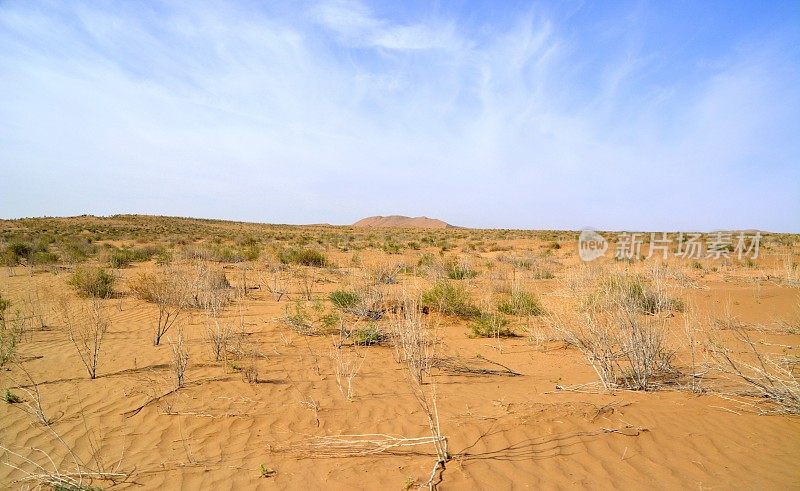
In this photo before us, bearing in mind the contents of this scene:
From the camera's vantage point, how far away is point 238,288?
1139 centimetres

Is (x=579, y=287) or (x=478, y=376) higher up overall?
(x=579, y=287)

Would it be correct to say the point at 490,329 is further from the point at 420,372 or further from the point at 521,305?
the point at 420,372

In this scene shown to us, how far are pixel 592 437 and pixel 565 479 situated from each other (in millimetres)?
699

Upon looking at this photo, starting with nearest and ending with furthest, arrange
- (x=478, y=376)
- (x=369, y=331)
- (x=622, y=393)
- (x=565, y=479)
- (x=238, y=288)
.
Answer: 1. (x=565, y=479)
2. (x=622, y=393)
3. (x=478, y=376)
4. (x=369, y=331)
5. (x=238, y=288)

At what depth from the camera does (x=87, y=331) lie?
636cm

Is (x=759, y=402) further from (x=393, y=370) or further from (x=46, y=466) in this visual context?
(x=46, y=466)

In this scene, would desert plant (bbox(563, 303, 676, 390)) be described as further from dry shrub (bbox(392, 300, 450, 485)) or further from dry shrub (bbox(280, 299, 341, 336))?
dry shrub (bbox(280, 299, 341, 336))

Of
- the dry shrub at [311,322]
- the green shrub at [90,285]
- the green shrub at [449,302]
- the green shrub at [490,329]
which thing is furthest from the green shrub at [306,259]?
the green shrub at [490,329]

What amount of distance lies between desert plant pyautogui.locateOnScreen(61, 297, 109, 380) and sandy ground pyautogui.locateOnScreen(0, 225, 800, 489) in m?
0.19

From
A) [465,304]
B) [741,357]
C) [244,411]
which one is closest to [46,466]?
[244,411]

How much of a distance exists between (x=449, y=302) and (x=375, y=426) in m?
5.29

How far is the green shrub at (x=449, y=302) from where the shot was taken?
9219 mm

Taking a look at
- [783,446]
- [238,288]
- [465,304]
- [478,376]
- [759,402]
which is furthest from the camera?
[238,288]

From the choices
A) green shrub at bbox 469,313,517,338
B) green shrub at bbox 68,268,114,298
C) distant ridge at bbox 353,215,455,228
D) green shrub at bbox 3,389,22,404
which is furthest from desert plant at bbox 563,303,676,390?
distant ridge at bbox 353,215,455,228
